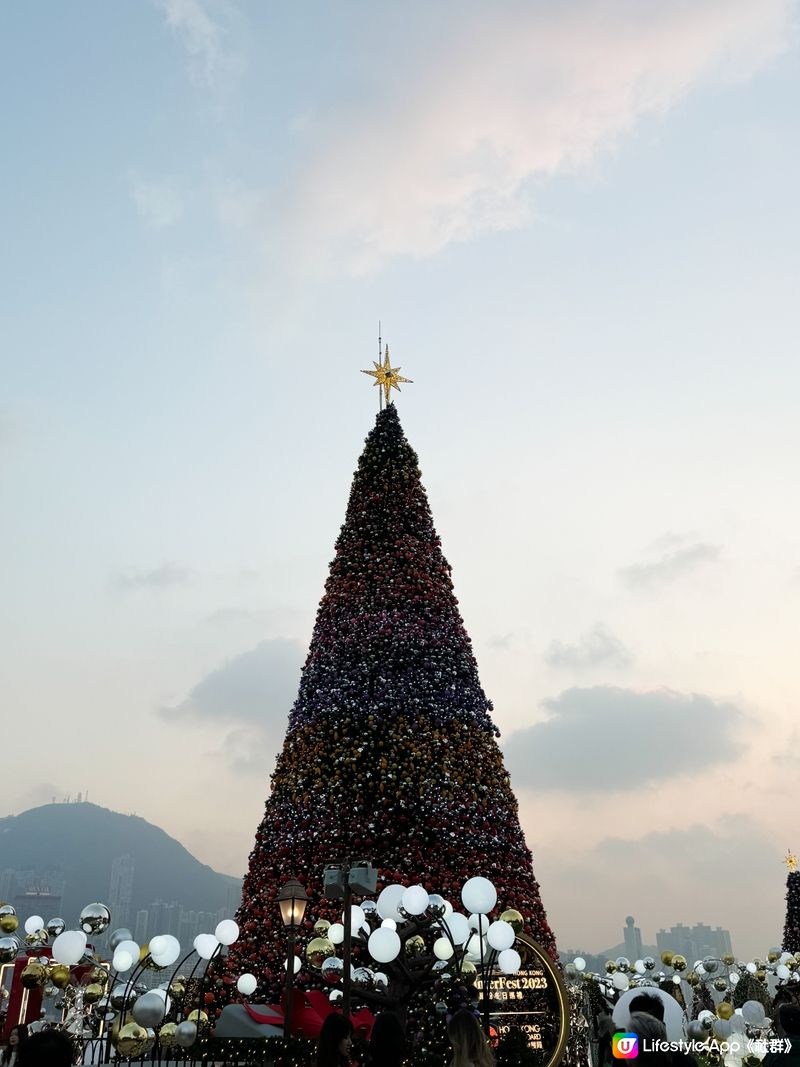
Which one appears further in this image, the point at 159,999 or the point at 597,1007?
the point at 597,1007

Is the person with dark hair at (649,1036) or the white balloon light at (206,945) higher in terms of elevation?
the white balloon light at (206,945)

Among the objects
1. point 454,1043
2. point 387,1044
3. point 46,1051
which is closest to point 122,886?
point 454,1043

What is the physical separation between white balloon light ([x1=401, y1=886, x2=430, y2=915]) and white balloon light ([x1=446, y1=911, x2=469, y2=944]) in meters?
0.94

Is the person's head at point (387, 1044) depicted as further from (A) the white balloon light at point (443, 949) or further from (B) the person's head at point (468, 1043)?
(A) the white balloon light at point (443, 949)

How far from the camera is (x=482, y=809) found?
14.3 meters

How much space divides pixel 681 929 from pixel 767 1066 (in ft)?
332

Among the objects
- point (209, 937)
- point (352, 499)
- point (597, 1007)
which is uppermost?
point (352, 499)

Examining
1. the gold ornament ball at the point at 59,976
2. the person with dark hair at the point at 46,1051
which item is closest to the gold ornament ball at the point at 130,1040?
the gold ornament ball at the point at 59,976

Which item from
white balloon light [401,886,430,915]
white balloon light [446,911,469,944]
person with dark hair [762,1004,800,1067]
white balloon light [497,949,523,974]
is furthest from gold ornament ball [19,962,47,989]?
person with dark hair [762,1004,800,1067]

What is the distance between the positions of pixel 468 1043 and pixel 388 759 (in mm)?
10193

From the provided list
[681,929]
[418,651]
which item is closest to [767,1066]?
[418,651]

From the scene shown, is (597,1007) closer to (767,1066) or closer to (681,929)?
(767,1066)

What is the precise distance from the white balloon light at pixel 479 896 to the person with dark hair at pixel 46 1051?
268 inches

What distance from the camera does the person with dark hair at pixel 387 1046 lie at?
3855mm
